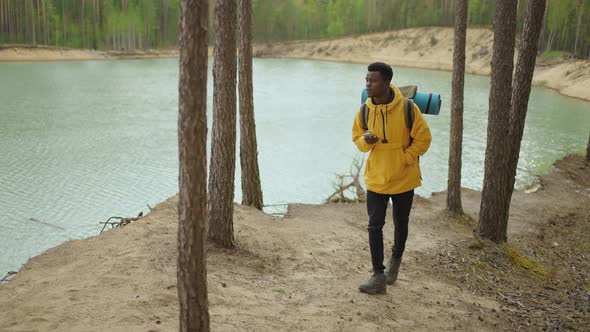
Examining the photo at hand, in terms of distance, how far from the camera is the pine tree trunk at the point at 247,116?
8.54 m

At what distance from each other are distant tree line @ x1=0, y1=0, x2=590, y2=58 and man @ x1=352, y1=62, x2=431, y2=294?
46.4 m

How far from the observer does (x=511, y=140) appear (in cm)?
754

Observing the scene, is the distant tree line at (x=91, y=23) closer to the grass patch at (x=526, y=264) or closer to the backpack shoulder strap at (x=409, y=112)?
the grass patch at (x=526, y=264)

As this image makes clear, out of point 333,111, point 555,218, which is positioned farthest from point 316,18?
point 555,218

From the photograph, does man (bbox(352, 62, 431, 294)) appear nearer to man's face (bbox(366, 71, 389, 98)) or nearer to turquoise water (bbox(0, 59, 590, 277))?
man's face (bbox(366, 71, 389, 98))

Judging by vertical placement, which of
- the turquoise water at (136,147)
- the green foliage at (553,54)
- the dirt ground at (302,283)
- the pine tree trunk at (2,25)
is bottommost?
the turquoise water at (136,147)

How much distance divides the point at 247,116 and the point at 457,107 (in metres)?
3.70

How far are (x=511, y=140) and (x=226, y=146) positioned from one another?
3.99m

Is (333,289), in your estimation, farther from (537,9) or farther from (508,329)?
(537,9)

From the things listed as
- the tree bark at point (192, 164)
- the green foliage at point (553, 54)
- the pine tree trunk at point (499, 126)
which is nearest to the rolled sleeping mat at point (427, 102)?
the pine tree trunk at point (499, 126)

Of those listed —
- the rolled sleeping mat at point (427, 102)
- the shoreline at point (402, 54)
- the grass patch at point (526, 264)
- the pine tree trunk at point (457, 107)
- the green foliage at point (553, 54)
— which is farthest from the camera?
the green foliage at point (553, 54)

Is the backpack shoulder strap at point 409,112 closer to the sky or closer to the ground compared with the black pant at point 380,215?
closer to the sky

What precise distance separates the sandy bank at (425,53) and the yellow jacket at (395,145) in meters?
32.5

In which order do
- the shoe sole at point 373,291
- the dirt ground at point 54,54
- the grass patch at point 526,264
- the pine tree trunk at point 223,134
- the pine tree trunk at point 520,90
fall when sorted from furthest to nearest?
1. the dirt ground at point 54,54
2. the pine tree trunk at point 520,90
3. the grass patch at point 526,264
4. the pine tree trunk at point 223,134
5. the shoe sole at point 373,291
